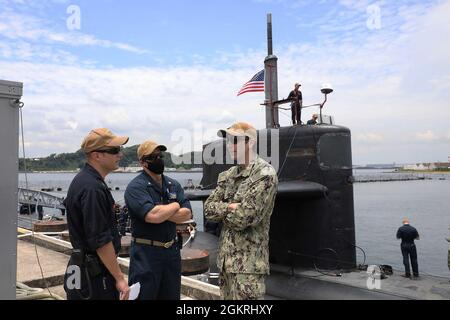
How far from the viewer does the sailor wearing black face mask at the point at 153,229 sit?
346 centimetres

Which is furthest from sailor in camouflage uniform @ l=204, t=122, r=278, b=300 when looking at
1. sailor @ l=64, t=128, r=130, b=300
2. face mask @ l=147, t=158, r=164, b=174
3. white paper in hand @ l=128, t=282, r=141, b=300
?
Answer: sailor @ l=64, t=128, r=130, b=300

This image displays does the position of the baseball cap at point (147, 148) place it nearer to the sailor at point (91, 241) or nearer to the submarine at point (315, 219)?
the sailor at point (91, 241)

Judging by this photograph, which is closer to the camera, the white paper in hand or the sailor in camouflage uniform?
the white paper in hand

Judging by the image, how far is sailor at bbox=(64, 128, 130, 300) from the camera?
116 inches

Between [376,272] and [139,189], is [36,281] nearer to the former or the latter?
[139,189]

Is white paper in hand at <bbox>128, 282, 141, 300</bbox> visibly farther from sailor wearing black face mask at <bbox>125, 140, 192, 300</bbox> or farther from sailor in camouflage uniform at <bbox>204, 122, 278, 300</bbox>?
sailor in camouflage uniform at <bbox>204, 122, 278, 300</bbox>

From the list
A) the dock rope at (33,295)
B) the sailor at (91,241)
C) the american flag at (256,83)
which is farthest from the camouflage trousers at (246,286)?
the american flag at (256,83)

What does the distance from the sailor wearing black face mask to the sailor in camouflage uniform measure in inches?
16.8

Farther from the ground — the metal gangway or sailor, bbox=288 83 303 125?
sailor, bbox=288 83 303 125

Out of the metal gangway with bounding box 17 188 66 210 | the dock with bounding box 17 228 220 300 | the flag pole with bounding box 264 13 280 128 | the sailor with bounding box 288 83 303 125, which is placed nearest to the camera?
the dock with bounding box 17 228 220 300

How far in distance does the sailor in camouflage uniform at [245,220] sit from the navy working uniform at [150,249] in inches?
18.1

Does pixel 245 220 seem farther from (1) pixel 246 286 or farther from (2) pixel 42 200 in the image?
(2) pixel 42 200

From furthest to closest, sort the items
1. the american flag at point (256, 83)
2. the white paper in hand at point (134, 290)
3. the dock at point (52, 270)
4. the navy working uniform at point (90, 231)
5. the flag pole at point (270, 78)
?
the american flag at point (256, 83), the flag pole at point (270, 78), the dock at point (52, 270), the white paper in hand at point (134, 290), the navy working uniform at point (90, 231)

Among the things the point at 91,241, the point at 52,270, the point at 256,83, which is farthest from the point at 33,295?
the point at 256,83
